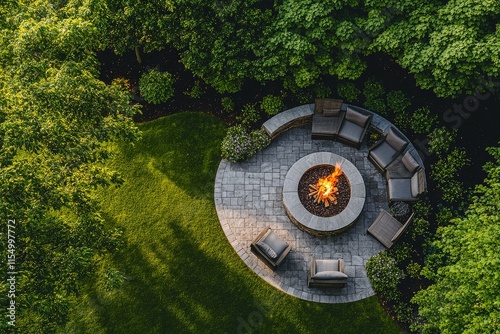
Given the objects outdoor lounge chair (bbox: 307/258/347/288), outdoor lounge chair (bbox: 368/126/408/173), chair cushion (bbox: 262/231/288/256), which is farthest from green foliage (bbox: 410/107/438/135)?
chair cushion (bbox: 262/231/288/256)

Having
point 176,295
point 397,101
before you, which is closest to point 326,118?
point 397,101

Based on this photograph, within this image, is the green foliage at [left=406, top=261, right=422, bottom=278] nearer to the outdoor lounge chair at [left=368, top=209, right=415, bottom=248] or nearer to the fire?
the outdoor lounge chair at [left=368, top=209, right=415, bottom=248]

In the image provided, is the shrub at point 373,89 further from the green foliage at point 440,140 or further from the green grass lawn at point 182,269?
the green grass lawn at point 182,269

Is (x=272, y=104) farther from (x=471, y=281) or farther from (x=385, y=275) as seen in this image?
(x=471, y=281)

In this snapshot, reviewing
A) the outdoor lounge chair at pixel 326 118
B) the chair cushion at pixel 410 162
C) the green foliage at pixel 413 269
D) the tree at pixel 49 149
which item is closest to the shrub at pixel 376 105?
the outdoor lounge chair at pixel 326 118

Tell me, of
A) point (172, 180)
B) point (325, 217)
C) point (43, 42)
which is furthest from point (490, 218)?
point (43, 42)

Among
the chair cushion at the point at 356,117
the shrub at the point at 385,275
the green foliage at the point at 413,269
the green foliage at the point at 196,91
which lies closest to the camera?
the shrub at the point at 385,275
